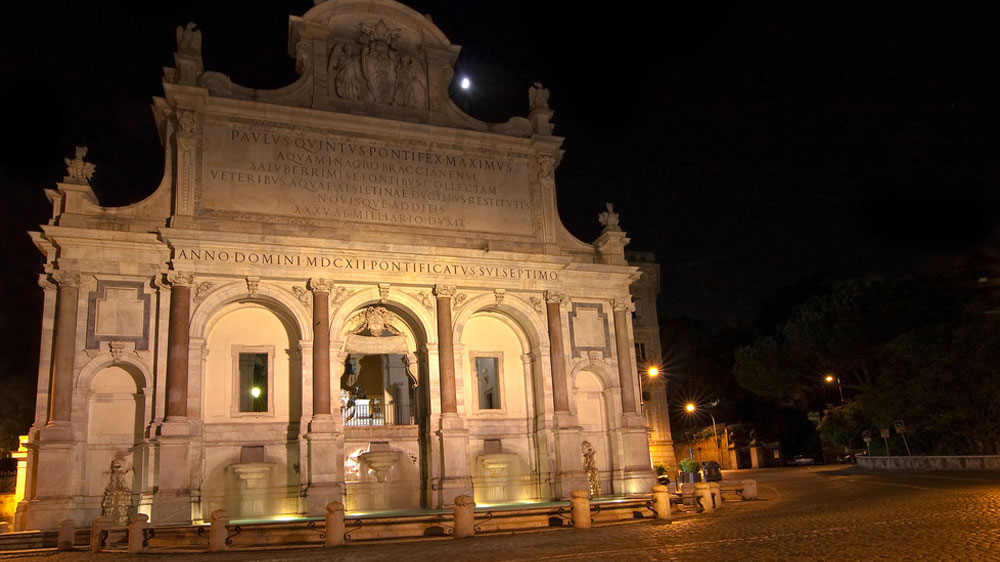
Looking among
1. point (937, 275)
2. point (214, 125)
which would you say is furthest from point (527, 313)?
point (937, 275)

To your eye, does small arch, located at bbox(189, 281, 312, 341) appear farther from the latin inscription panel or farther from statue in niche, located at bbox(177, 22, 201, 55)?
statue in niche, located at bbox(177, 22, 201, 55)

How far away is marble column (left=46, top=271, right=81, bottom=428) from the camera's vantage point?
22.0 m

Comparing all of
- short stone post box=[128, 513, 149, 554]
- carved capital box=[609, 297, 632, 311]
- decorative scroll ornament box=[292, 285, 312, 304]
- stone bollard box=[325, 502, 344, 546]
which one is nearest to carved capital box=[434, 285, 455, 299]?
decorative scroll ornament box=[292, 285, 312, 304]

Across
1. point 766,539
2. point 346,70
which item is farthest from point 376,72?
point 766,539

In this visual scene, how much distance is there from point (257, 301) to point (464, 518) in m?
11.2

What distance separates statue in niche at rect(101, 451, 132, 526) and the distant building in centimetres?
2865

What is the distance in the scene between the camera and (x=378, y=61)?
28438 millimetres

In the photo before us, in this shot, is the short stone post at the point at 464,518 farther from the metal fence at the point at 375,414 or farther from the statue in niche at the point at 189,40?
the statue in niche at the point at 189,40

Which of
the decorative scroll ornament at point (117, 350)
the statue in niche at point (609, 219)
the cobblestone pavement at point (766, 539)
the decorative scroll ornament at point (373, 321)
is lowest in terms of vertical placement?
the cobblestone pavement at point (766, 539)

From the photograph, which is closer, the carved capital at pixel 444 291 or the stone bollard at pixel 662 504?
the stone bollard at pixel 662 504

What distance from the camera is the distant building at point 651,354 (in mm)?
44094

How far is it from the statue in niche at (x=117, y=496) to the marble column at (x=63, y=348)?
2019mm

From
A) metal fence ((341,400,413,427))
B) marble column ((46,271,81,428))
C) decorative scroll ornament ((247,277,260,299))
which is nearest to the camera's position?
marble column ((46,271,81,428))

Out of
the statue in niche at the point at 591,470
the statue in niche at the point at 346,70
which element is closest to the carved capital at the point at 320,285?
the statue in niche at the point at 346,70
